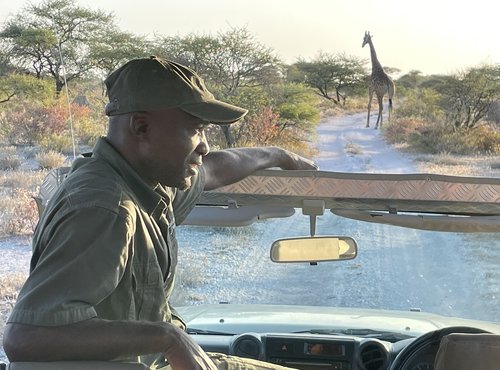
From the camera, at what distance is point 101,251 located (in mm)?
2096

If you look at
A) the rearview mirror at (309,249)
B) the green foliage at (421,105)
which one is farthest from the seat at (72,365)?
the green foliage at (421,105)

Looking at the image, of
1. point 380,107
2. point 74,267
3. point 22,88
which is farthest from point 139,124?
point 22,88

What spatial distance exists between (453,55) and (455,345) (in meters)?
7.16

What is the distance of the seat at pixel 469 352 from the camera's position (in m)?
2.58

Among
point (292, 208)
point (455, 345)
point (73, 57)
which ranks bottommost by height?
point (455, 345)

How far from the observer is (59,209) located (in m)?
2.17

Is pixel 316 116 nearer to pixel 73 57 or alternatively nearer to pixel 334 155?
pixel 334 155

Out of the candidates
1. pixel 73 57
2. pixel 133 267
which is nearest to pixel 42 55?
pixel 73 57

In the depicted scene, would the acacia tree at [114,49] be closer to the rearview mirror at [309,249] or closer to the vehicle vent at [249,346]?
the vehicle vent at [249,346]

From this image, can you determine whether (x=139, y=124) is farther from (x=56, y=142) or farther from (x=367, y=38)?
(x=56, y=142)

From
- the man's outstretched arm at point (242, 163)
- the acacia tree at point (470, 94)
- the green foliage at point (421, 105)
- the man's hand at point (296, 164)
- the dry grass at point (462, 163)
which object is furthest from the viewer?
the acacia tree at point (470, 94)

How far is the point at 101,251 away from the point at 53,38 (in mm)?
7910

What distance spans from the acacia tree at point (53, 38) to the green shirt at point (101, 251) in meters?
6.97

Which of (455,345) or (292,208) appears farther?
(292,208)
